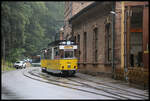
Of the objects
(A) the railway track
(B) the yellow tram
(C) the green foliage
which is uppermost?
(C) the green foliage

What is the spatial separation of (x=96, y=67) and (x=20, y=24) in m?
30.2

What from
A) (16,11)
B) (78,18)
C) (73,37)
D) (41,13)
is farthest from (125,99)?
(41,13)

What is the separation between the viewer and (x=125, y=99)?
1221cm

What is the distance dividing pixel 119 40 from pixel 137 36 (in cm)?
162

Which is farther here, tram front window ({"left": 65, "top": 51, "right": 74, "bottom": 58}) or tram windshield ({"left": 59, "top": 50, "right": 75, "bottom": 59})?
tram front window ({"left": 65, "top": 51, "right": 74, "bottom": 58})

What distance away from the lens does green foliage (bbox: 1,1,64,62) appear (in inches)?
2005

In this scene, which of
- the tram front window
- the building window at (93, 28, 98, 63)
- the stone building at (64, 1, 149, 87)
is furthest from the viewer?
the building window at (93, 28, 98, 63)

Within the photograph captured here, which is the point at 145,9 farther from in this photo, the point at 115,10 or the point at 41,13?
the point at 41,13

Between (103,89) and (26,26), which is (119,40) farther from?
(26,26)

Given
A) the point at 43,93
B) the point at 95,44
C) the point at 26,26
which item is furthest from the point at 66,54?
the point at 26,26

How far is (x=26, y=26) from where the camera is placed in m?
73.5

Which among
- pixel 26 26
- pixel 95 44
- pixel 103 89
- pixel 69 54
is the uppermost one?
pixel 26 26

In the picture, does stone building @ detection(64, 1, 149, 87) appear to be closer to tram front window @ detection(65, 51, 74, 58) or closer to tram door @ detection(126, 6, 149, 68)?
tram door @ detection(126, 6, 149, 68)

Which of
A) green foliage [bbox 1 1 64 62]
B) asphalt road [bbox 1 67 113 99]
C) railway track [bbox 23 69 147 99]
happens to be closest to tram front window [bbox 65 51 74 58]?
railway track [bbox 23 69 147 99]
